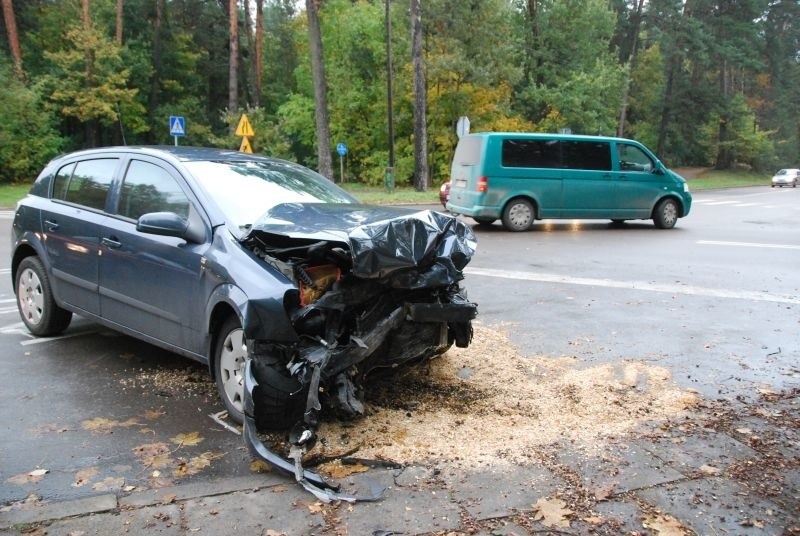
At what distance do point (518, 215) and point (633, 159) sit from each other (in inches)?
119

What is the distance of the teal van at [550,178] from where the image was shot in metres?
13.9

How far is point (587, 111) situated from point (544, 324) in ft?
114

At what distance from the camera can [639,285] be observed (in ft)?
27.5

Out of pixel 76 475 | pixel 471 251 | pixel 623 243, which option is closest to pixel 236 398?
pixel 76 475

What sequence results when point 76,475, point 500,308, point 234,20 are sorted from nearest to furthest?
point 76,475 → point 500,308 → point 234,20

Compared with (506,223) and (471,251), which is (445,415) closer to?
(471,251)

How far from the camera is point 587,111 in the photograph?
3838 cm

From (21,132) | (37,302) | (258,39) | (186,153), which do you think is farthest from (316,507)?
(258,39)

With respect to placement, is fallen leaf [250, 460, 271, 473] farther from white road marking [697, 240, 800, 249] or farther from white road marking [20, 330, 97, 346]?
white road marking [697, 240, 800, 249]

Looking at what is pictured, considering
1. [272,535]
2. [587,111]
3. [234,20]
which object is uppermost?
[234,20]

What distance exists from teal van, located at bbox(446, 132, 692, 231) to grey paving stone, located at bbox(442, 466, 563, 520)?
35.8 ft

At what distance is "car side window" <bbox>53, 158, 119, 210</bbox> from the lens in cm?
521

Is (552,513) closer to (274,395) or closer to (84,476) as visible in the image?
(274,395)

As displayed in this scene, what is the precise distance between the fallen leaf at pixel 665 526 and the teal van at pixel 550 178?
11.3m
